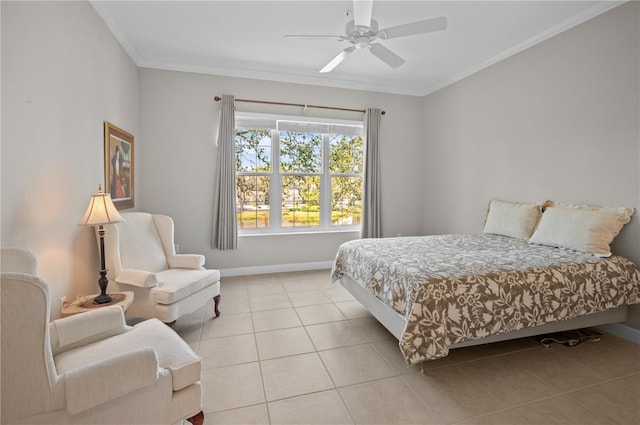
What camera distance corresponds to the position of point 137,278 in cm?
256

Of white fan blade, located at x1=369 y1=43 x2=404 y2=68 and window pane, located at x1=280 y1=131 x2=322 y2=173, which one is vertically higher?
white fan blade, located at x1=369 y1=43 x2=404 y2=68

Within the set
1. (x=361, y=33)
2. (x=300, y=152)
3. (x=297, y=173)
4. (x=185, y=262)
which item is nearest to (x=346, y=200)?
(x=297, y=173)

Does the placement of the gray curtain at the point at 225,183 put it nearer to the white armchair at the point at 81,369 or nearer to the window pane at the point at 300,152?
the window pane at the point at 300,152

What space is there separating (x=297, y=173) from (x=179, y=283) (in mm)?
2522

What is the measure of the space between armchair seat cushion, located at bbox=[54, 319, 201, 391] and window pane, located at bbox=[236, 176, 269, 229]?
2821 millimetres

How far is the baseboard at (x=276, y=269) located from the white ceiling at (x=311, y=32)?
2642 mm

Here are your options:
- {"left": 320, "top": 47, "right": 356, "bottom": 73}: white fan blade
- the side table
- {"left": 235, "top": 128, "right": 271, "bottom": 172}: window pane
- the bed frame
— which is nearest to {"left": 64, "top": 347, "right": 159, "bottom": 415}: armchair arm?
the side table

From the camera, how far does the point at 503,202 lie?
378 cm

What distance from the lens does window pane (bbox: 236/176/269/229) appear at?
4.57 metres

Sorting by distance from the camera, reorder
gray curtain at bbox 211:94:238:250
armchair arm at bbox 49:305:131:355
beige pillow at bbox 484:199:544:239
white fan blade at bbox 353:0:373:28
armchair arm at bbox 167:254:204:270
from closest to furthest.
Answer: armchair arm at bbox 49:305:131:355 → white fan blade at bbox 353:0:373:28 → armchair arm at bbox 167:254:204:270 → beige pillow at bbox 484:199:544:239 → gray curtain at bbox 211:94:238:250

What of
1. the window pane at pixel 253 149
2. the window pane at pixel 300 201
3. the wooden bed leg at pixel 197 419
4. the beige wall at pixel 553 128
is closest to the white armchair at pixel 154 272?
the wooden bed leg at pixel 197 419

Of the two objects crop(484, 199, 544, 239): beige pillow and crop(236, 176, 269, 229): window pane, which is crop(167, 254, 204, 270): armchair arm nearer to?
crop(236, 176, 269, 229): window pane

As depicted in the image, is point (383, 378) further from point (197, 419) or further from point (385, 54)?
point (385, 54)

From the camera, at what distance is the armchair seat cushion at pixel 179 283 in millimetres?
2538
